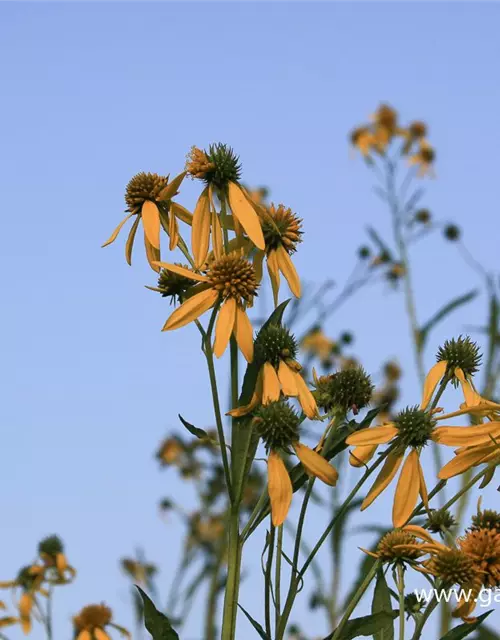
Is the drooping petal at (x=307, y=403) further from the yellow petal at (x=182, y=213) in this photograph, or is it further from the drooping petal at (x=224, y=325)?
the yellow petal at (x=182, y=213)

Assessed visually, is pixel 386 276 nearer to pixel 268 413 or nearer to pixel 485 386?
pixel 485 386

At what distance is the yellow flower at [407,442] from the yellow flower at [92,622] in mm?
1769

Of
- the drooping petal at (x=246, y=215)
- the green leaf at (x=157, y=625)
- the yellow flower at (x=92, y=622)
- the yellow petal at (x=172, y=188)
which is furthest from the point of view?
the yellow flower at (x=92, y=622)

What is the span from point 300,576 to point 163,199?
0.64 metres

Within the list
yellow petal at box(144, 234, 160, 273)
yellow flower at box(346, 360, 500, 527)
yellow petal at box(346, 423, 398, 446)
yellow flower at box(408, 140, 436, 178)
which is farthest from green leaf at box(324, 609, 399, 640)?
yellow flower at box(408, 140, 436, 178)

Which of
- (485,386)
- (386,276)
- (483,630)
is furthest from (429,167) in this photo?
(483,630)

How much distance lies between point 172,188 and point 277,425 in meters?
0.45

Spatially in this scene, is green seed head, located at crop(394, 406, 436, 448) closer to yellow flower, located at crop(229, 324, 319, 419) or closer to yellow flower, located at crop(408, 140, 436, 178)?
yellow flower, located at crop(229, 324, 319, 419)

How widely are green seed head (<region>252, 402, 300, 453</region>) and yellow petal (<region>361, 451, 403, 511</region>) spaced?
0.13 m

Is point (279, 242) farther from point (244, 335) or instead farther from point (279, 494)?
point (279, 494)

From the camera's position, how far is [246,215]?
1.62 meters

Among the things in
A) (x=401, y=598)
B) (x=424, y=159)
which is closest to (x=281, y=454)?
(x=401, y=598)

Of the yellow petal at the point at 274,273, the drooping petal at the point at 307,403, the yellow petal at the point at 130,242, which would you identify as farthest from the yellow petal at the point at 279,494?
the yellow petal at the point at 130,242

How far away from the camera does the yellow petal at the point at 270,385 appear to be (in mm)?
1497
